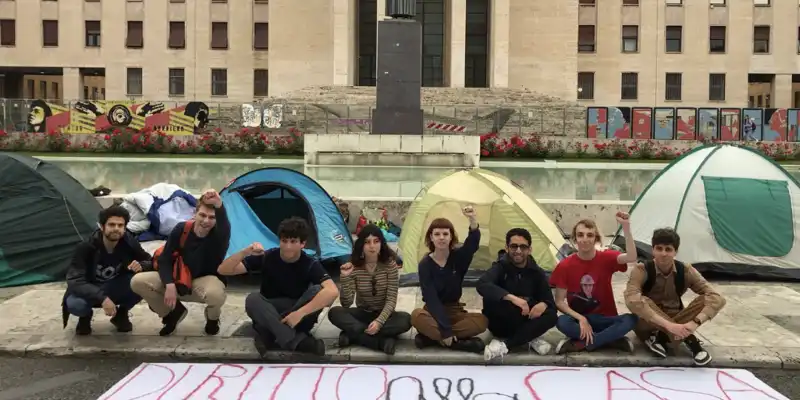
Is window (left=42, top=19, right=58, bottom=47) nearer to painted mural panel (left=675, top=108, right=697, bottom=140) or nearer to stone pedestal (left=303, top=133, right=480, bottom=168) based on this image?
stone pedestal (left=303, top=133, right=480, bottom=168)

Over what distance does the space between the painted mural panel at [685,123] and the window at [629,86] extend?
49.6 feet

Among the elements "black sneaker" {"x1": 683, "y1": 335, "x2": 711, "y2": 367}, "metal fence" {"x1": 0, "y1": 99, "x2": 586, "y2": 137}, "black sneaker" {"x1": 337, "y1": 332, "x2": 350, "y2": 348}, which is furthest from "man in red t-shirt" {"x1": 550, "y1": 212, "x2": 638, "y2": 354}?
"metal fence" {"x1": 0, "y1": 99, "x2": 586, "y2": 137}

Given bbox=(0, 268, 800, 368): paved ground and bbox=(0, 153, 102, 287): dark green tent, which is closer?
bbox=(0, 268, 800, 368): paved ground

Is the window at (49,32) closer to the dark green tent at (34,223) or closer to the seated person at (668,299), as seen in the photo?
the dark green tent at (34,223)

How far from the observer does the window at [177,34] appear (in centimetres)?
5316

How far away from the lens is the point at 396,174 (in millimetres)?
16656

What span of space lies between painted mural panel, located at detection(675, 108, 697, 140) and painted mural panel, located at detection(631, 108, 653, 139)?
137 centimetres

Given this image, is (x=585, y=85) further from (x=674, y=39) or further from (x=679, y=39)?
(x=679, y=39)

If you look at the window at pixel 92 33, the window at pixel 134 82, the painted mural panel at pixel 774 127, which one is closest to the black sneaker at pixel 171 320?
the painted mural panel at pixel 774 127

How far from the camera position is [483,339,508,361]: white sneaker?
5984mm

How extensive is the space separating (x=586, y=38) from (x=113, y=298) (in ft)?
170

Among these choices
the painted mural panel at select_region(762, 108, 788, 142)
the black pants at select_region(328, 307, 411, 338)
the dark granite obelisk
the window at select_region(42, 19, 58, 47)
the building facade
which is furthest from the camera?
the window at select_region(42, 19, 58, 47)

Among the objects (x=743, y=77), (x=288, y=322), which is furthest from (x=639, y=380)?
(x=743, y=77)

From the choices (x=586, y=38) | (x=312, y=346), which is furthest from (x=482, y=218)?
(x=586, y=38)
